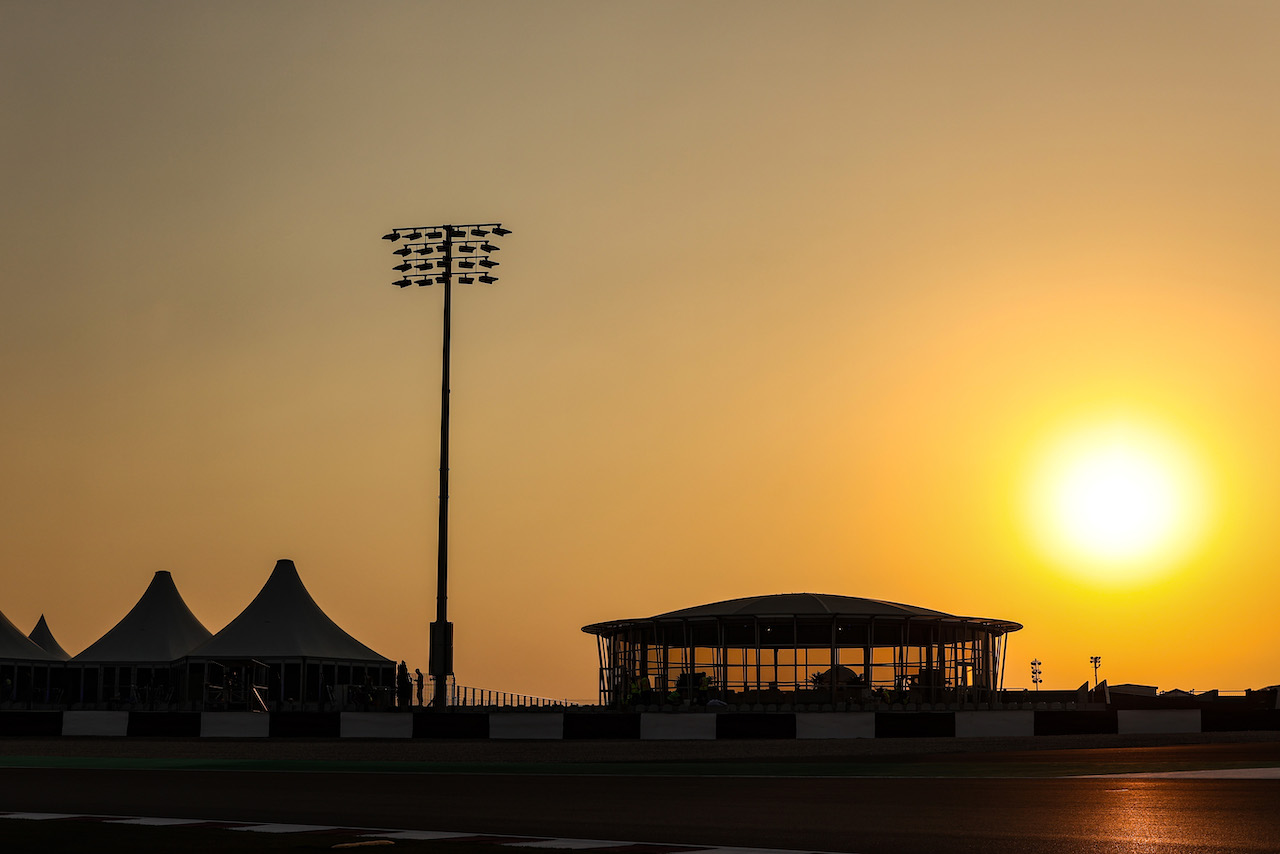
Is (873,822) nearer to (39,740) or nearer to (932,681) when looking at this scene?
(39,740)

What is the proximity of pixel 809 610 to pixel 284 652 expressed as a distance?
23.6 metres

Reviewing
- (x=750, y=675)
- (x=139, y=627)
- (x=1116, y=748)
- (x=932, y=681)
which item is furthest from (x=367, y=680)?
(x=1116, y=748)

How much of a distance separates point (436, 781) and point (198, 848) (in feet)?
25.1

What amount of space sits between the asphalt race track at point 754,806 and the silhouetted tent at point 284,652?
39554 millimetres

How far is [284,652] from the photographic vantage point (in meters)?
57.9

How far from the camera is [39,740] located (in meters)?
27.9

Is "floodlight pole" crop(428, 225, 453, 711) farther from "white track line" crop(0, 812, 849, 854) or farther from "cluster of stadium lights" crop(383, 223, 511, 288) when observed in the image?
"white track line" crop(0, 812, 849, 854)

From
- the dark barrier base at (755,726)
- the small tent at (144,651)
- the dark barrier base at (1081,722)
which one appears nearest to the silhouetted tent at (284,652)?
the small tent at (144,651)

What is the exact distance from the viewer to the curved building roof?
142 feet

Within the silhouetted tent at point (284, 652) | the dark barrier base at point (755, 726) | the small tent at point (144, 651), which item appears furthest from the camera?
the small tent at point (144, 651)

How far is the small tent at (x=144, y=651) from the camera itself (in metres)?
63.4

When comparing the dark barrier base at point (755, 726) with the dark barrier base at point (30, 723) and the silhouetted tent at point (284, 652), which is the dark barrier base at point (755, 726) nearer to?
the dark barrier base at point (30, 723)

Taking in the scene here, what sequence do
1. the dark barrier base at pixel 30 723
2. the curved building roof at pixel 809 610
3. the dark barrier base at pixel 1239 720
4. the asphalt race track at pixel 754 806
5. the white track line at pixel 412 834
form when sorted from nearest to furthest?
the white track line at pixel 412 834
the asphalt race track at pixel 754 806
the dark barrier base at pixel 1239 720
the dark barrier base at pixel 30 723
the curved building roof at pixel 809 610

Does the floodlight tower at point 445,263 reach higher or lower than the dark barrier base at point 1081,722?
higher
